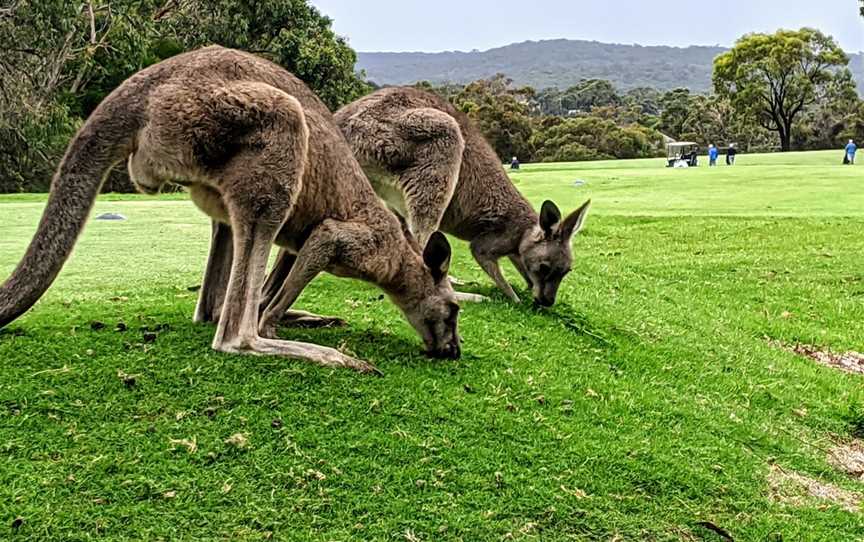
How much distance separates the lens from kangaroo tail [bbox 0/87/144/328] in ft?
12.9

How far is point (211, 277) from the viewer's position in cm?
498

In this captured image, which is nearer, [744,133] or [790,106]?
[790,106]

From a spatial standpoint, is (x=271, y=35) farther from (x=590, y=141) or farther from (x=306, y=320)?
(x=306, y=320)

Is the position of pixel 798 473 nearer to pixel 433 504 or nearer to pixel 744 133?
pixel 433 504

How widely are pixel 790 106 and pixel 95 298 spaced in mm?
62369

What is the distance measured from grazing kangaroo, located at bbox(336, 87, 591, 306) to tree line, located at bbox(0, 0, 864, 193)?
15.0 ft

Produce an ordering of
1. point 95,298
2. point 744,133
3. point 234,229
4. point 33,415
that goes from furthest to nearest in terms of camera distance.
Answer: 1. point 744,133
2. point 95,298
3. point 234,229
4. point 33,415

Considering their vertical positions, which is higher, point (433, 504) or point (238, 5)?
point (238, 5)

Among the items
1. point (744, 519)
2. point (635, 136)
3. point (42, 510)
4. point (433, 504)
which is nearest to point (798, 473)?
point (744, 519)

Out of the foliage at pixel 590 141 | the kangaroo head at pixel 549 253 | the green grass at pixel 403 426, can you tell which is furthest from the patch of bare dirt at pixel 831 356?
the foliage at pixel 590 141

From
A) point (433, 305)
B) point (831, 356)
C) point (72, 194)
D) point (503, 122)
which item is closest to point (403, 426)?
point (433, 305)

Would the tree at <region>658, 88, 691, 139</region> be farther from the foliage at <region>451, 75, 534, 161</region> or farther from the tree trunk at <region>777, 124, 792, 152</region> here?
the foliage at <region>451, 75, 534, 161</region>

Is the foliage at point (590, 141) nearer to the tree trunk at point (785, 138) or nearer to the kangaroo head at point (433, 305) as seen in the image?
the tree trunk at point (785, 138)

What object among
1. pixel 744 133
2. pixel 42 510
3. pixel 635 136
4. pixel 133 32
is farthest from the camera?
pixel 744 133
